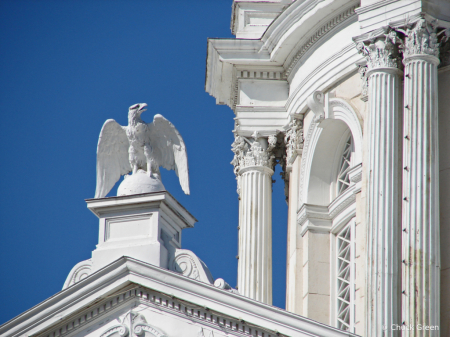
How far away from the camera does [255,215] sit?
31922 millimetres

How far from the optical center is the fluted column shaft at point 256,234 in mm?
31172

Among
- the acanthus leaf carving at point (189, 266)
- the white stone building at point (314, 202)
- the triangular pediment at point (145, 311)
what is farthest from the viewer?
the acanthus leaf carving at point (189, 266)

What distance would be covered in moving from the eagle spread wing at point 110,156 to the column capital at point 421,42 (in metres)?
6.23

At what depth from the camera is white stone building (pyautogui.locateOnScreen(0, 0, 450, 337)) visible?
73.0ft

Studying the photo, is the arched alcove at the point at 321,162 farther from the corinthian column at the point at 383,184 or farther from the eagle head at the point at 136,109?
the eagle head at the point at 136,109

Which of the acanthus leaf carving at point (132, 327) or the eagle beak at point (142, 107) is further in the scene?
the eagle beak at point (142, 107)

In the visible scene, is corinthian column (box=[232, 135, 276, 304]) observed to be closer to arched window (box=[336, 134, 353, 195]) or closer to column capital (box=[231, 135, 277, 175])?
column capital (box=[231, 135, 277, 175])

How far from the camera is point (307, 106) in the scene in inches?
1237

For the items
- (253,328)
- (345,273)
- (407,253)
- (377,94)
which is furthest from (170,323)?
(345,273)

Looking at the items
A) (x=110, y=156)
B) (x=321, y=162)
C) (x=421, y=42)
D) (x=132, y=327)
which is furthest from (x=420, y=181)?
(x=321, y=162)

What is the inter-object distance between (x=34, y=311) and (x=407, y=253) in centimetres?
702

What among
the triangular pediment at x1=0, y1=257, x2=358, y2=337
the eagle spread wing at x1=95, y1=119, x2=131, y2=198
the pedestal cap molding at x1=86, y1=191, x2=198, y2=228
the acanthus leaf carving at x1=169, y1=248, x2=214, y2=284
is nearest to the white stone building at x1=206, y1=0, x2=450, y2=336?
the triangular pediment at x1=0, y1=257, x2=358, y2=337

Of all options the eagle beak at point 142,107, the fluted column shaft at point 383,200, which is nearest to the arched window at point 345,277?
the fluted column shaft at point 383,200

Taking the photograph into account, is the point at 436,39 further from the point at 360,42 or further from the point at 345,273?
the point at 345,273
